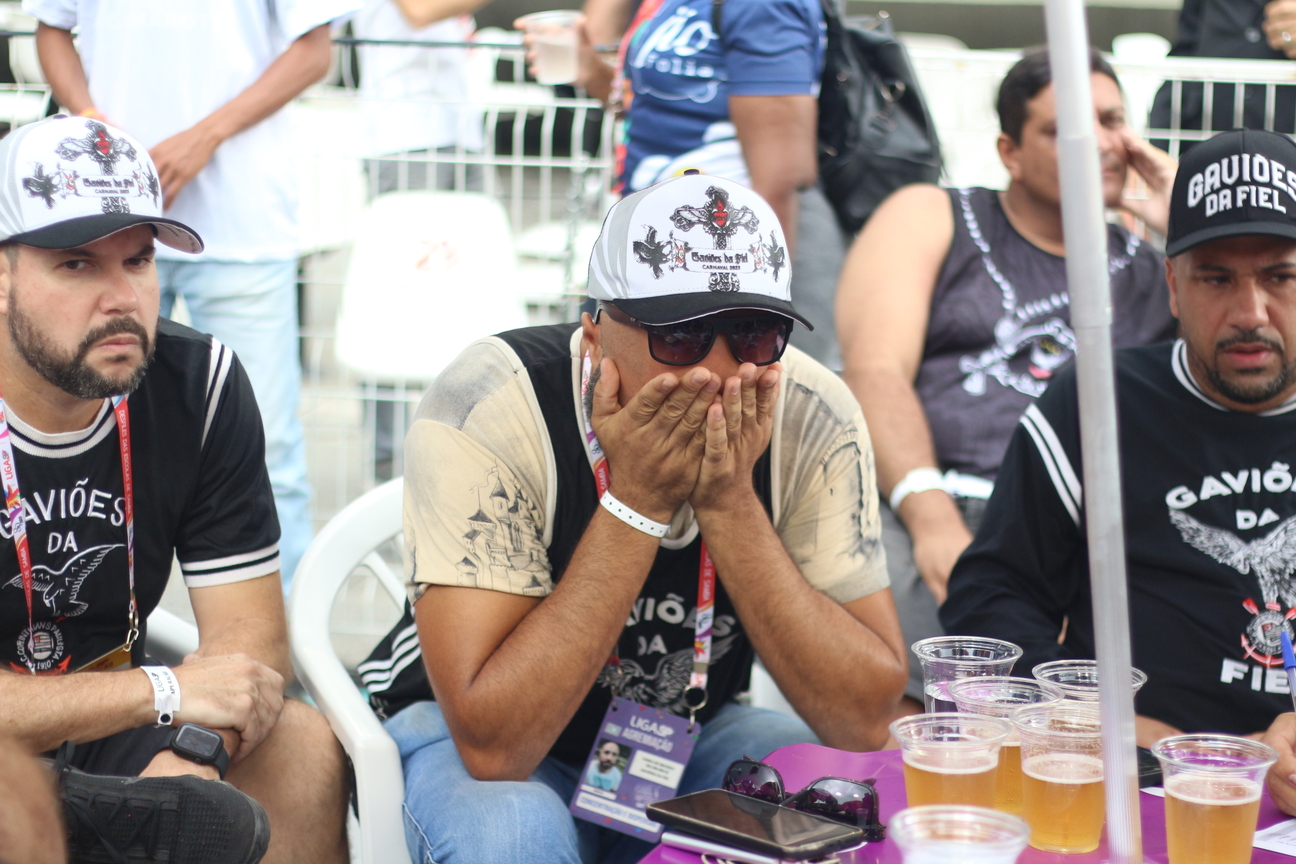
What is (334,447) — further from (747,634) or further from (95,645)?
(747,634)

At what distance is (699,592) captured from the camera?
90.4 inches

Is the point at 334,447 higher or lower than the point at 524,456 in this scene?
lower

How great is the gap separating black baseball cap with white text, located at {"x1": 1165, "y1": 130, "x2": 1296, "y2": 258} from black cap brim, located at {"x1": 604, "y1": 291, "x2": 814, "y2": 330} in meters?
0.76

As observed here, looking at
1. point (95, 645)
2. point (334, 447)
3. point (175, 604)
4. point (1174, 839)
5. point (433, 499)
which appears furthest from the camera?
point (334, 447)

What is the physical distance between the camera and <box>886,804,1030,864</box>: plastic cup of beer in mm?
1287

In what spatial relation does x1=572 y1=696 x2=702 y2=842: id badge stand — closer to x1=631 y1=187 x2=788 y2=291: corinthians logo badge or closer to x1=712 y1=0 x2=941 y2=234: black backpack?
x1=631 y1=187 x2=788 y2=291: corinthians logo badge

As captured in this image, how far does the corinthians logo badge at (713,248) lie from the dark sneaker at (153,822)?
103 centimetres

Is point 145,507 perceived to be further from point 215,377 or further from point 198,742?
point 198,742

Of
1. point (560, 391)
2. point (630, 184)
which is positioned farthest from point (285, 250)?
point (560, 391)

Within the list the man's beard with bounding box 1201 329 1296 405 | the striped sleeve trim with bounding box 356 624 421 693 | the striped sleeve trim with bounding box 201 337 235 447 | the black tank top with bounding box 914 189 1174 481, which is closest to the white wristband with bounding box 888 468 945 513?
the black tank top with bounding box 914 189 1174 481

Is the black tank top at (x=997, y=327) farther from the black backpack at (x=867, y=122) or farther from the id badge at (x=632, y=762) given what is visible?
the id badge at (x=632, y=762)

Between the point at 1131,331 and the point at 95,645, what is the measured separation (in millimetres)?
2586

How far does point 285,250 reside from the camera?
3.86 metres

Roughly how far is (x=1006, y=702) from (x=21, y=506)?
1676 millimetres
